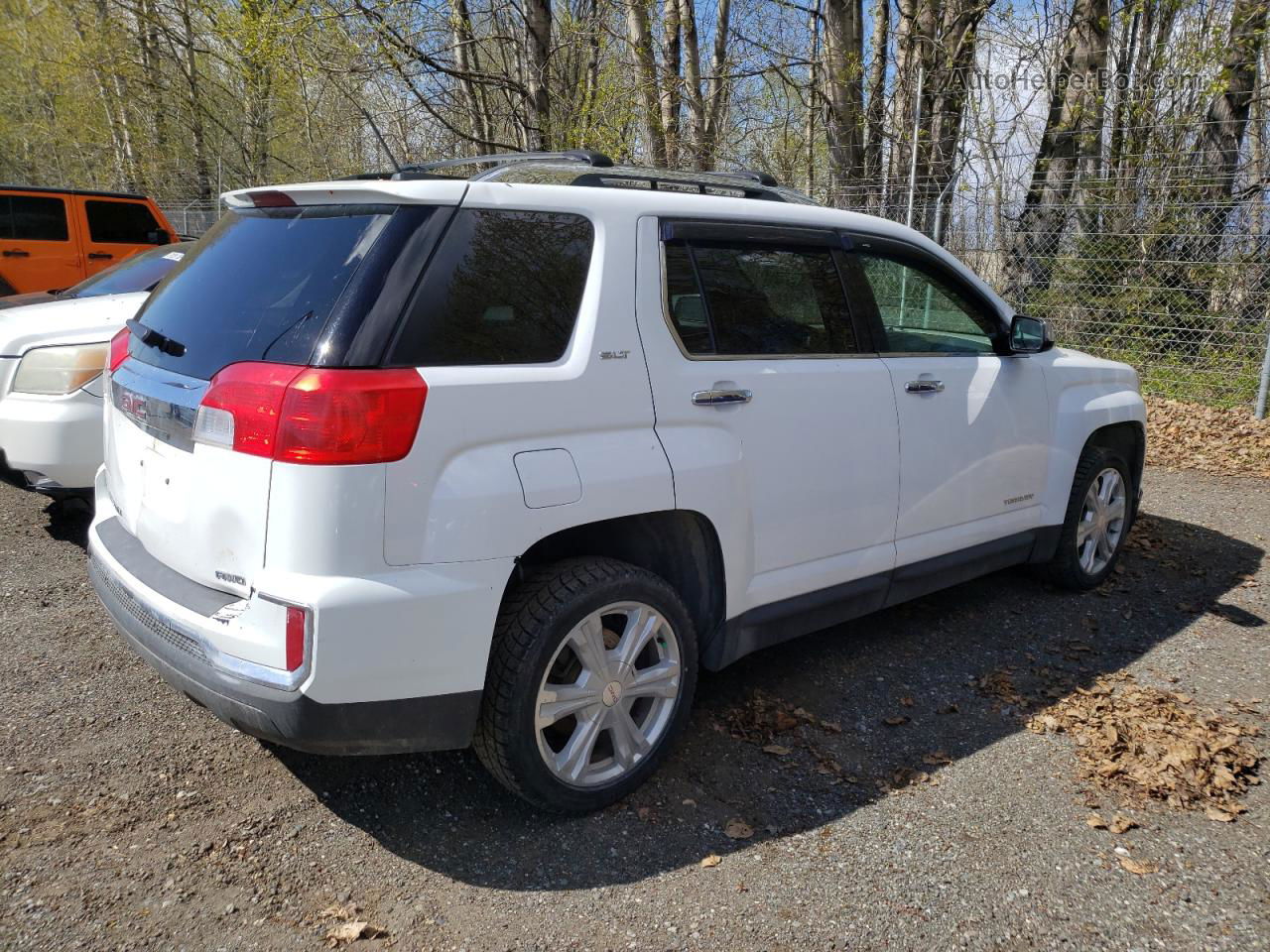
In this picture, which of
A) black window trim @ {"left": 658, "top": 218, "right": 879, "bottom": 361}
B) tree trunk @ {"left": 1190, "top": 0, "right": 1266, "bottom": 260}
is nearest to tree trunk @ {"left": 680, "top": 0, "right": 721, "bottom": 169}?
tree trunk @ {"left": 1190, "top": 0, "right": 1266, "bottom": 260}

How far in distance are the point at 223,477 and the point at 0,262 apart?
35.9 ft

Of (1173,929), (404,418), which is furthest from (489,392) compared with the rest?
(1173,929)

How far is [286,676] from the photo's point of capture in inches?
93.2

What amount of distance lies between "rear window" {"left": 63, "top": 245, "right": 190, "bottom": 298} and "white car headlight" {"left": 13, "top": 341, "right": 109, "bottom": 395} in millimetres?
1447

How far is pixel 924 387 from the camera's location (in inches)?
151

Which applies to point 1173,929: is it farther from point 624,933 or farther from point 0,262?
point 0,262

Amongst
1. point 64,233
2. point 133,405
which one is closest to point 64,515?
point 133,405

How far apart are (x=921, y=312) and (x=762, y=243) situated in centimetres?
112

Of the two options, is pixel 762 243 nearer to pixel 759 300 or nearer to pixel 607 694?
pixel 759 300

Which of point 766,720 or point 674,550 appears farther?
point 766,720

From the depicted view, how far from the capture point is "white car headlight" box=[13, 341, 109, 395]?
498 centimetres

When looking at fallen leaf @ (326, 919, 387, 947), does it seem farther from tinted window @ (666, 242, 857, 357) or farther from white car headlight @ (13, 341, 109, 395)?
white car headlight @ (13, 341, 109, 395)

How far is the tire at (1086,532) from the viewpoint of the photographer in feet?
15.7

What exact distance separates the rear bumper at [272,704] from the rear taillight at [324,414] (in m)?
0.51
